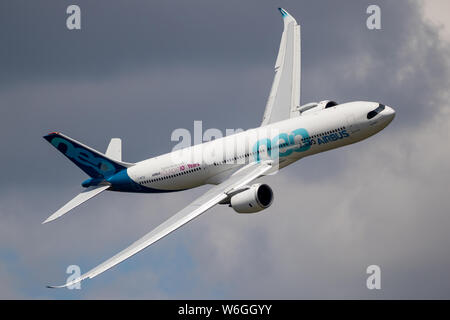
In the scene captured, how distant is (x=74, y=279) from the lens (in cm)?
8931

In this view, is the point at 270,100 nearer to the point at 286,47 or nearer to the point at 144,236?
the point at 286,47

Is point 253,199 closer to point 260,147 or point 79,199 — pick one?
point 260,147

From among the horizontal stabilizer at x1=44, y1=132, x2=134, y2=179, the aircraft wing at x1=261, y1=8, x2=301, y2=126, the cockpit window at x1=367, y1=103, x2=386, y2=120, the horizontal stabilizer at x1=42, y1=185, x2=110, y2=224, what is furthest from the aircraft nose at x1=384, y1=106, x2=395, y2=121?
the horizontal stabilizer at x1=42, y1=185, x2=110, y2=224

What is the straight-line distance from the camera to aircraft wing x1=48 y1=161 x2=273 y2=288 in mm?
92500

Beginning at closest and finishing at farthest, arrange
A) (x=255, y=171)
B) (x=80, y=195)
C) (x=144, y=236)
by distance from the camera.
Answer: (x=144, y=236) → (x=255, y=171) → (x=80, y=195)

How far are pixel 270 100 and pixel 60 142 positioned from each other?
2436cm

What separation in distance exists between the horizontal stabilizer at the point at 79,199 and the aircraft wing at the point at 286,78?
20.0 metres

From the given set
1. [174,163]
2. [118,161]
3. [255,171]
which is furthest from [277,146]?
[118,161]

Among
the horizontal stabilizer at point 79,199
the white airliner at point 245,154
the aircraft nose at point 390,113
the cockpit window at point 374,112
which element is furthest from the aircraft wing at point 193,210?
the horizontal stabilizer at point 79,199

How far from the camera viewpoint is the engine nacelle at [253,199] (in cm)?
10144

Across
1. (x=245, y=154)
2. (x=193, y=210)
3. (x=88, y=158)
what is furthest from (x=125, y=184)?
(x=193, y=210)

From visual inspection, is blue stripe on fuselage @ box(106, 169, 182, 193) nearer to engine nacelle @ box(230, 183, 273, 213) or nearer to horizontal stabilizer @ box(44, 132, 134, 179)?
horizontal stabilizer @ box(44, 132, 134, 179)

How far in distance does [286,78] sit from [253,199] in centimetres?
2146

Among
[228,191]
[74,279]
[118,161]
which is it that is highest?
[118,161]
